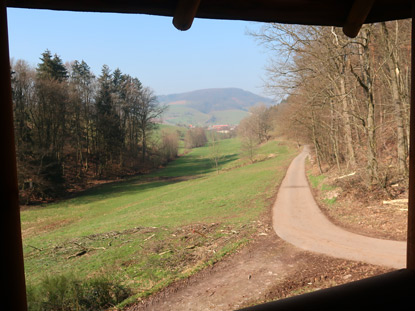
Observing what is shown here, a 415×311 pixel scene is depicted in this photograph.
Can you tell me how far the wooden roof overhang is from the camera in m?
1.65

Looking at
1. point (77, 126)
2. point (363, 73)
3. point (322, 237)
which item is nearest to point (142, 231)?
point (322, 237)

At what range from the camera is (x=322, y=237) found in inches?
425

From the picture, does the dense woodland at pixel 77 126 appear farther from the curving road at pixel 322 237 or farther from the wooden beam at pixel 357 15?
the wooden beam at pixel 357 15

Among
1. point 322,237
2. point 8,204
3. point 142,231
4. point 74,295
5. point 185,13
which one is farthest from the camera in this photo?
point 142,231

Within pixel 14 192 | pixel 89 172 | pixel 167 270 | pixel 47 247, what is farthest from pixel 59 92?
pixel 14 192

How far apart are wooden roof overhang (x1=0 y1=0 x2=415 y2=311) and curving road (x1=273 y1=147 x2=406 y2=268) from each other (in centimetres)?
663

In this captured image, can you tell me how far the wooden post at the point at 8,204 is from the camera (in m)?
1.64

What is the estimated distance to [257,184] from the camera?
25.2m

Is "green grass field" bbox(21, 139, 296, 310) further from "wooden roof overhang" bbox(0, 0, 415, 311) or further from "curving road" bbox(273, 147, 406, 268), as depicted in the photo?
"wooden roof overhang" bbox(0, 0, 415, 311)

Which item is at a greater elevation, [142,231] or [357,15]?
[357,15]

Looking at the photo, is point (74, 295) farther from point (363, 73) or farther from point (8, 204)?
point (363, 73)

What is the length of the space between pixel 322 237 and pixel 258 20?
961cm

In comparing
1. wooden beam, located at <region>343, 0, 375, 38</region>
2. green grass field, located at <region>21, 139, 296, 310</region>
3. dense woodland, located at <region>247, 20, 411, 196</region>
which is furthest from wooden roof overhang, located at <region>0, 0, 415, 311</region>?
dense woodland, located at <region>247, 20, 411, 196</region>

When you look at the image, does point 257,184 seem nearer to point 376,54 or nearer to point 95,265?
point 376,54
